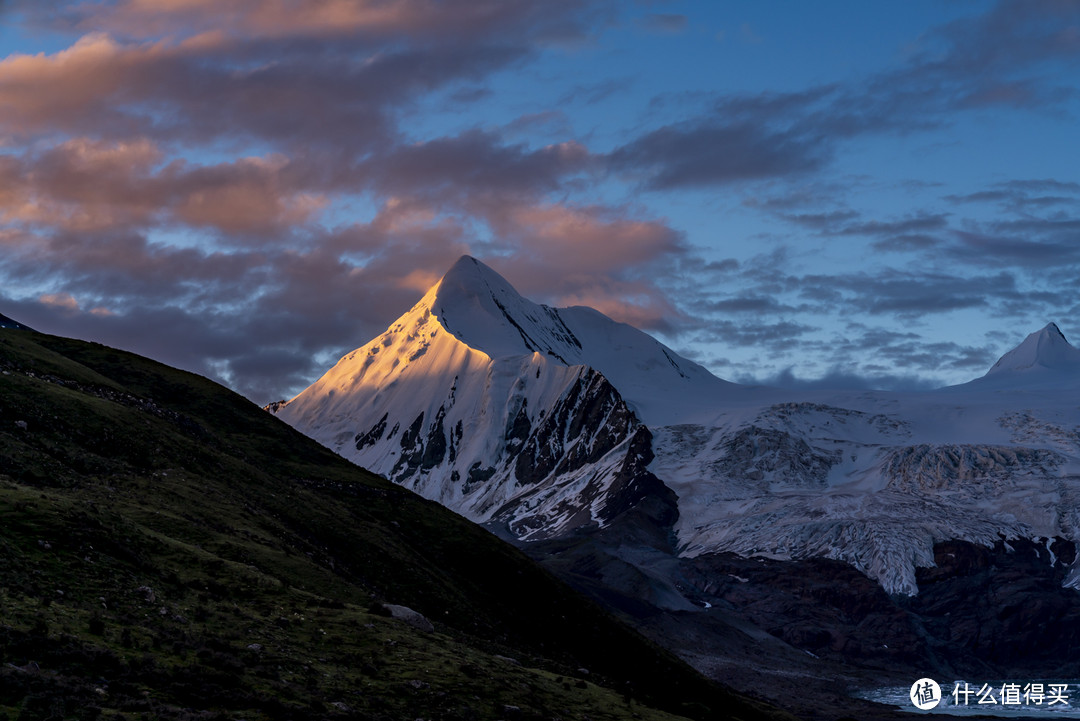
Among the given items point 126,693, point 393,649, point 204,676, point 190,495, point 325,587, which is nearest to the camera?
point 126,693

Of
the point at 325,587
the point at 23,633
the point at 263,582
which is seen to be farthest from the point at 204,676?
the point at 325,587

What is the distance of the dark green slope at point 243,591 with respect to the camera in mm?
35375

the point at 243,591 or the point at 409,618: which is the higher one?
the point at 243,591

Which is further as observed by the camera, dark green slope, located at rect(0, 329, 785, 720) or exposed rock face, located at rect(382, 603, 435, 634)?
exposed rock face, located at rect(382, 603, 435, 634)

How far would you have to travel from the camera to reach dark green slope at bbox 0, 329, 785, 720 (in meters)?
35.4

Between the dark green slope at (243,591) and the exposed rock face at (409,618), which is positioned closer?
the dark green slope at (243,591)

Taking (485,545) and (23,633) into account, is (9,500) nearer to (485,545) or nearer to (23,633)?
(23,633)

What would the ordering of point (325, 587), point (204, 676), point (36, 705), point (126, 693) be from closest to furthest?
point (36, 705)
point (126, 693)
point (204, 676)
point (325, 587)

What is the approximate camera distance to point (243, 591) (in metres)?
49.5

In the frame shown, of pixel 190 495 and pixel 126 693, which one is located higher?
pixel 190 495

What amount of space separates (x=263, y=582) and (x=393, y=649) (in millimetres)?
8712

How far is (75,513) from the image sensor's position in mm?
49188

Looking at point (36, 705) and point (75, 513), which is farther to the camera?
point (75, 513)

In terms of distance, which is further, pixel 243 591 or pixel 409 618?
pixel 409 618
